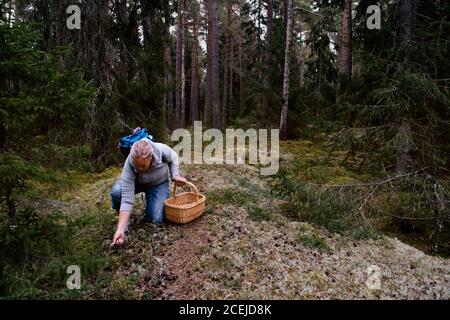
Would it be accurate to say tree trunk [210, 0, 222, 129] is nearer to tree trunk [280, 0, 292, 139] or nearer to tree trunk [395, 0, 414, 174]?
tree trunk [280, 0, 292, 139]

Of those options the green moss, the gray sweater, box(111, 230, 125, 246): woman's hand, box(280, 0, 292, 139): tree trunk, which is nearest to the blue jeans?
the gray sweater

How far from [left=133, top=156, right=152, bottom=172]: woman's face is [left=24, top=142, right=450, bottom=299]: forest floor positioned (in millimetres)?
907

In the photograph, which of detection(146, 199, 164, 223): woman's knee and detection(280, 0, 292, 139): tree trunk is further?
detection(280, 0, 292, 139): tree trunk

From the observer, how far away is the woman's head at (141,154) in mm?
4387

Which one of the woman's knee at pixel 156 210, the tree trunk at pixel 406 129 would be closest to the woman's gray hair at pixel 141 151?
the woman's knee at pixel 156 210

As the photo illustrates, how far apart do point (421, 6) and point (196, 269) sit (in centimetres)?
850

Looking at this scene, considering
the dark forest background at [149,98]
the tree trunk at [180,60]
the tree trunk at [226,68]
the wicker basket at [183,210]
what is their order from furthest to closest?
the tree trunk at [226,68] → the tree trunk at [180,60] → the wicker basket at [183,210] → the dark forest background at [149,98]

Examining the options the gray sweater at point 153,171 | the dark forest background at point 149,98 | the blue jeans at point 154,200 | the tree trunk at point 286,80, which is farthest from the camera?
the tree trunk at point 286,80

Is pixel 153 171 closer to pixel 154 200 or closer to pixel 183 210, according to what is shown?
pixel 154 200

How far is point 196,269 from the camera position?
4.30 m

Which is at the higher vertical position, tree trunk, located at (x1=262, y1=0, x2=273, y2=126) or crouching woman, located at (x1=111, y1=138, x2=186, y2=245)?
tree trunk, located at (x1=262, y1=0, x2=273, y2=126)

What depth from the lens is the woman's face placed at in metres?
4.45

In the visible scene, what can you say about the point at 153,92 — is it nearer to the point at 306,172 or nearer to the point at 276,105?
the point at 306,172

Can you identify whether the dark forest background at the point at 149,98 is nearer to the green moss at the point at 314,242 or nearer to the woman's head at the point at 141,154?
the woman's head at the point at 141,154
